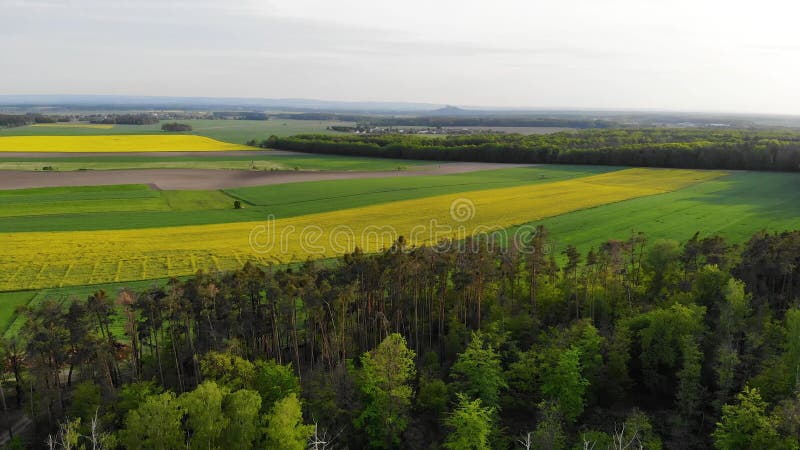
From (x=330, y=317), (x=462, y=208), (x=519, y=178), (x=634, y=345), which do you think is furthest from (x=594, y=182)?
(x=330, y=317)

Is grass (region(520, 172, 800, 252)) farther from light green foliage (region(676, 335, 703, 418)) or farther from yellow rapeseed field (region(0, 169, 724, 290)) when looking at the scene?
light green foliage (region(676, 335, 703, 418))

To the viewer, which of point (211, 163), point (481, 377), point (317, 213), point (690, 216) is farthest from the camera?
point (211, 163)

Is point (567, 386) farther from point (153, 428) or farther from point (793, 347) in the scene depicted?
point (153, 428)

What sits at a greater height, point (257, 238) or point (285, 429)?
point (257, 238)

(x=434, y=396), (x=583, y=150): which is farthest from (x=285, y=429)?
(x=583, y=150)

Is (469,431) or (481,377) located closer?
(469,431)

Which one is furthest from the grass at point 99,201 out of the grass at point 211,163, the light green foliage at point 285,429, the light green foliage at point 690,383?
the light green foliage at point 690,383

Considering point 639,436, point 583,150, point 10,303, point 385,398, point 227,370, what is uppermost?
point 583,150
